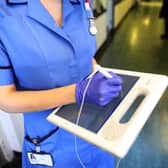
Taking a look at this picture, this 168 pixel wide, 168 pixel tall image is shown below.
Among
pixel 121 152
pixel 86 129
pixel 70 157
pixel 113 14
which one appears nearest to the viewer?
pixel 121 152

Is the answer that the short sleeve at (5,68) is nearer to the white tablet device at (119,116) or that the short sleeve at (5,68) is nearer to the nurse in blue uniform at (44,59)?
the nurse in blue uniform at (44,59)

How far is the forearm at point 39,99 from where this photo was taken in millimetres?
697

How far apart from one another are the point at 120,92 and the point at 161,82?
125 millimetres

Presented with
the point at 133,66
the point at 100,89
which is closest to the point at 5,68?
the point at 100,89

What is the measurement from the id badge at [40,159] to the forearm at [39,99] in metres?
0.25

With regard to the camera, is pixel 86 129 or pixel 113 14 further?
pixel 113 14

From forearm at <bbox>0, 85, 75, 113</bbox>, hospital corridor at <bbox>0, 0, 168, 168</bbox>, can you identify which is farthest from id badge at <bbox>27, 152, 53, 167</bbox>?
forearm at <bbox>0, 85, 75, 113</bbox>

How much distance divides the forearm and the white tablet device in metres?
0.04

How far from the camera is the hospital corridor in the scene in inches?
32.8

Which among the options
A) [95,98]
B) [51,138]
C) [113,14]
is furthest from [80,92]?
[113,14]

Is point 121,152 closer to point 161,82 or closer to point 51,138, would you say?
point 161,82

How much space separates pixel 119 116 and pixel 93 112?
0.09m

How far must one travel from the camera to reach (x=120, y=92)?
708 millimetres

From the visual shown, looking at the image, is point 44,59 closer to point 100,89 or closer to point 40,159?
point 100,89
